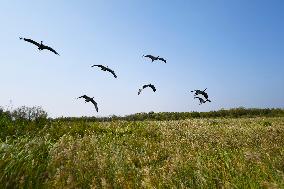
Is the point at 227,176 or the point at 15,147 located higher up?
the point at 15,147

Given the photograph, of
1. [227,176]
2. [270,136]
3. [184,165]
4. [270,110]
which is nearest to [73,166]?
[184,165]

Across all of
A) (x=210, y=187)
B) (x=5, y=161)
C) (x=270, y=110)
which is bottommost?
(x=210, y=187)

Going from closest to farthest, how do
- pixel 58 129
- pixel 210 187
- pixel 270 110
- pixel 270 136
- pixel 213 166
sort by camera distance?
pixel 210 187 → pixel 213 166 → pixel 270 136 → pixel 58 129 → pixel 270 110

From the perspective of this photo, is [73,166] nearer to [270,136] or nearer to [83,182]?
[83,182]

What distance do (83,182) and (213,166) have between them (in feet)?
7.01

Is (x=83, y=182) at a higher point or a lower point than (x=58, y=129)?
lower

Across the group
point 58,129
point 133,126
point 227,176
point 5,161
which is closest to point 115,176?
point 227,176

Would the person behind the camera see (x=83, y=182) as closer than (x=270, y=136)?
Yes

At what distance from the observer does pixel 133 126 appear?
18109 millimetres

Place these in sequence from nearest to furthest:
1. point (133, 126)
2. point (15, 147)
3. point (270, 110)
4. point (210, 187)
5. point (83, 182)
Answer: point (15, 147), point (210, 187), point (83, 182), point (133, 126), point (270, 110)

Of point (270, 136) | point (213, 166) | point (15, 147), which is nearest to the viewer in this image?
point (15, 147)

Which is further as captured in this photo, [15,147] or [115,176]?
[115,176]

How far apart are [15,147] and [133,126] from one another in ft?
40.2

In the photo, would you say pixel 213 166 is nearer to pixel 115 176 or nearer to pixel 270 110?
pixel 115 176
